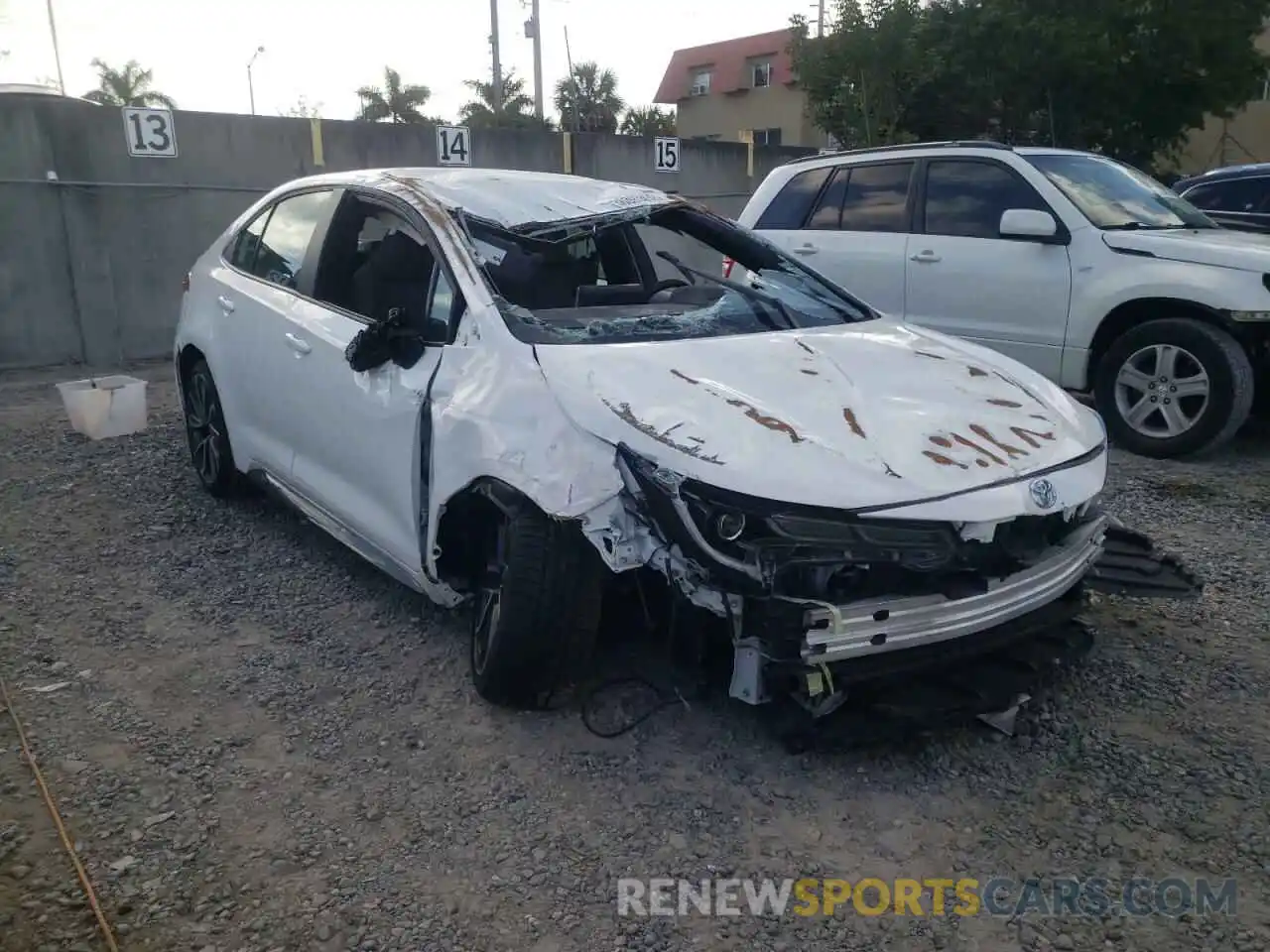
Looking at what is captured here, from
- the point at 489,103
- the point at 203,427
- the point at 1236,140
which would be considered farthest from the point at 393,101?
the point at 203,427

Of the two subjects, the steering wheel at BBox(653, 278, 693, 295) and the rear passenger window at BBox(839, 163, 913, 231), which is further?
the rear passenger window at BBox(839, 163, 913, 231)

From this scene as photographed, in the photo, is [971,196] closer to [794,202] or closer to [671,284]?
[794,202]

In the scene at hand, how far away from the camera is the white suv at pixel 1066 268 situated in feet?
18.9

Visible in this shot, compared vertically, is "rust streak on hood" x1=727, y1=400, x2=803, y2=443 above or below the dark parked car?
below

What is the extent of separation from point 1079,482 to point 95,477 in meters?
5.16

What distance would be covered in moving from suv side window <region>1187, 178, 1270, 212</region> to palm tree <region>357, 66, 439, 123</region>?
33.4 meters

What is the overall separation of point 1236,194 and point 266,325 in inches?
322

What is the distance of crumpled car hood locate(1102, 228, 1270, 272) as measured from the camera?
5.67 m

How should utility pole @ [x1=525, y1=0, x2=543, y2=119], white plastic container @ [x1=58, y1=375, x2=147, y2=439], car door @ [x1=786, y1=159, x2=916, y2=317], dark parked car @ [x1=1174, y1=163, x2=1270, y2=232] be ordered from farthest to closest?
utility pole @ [x1=525, y1=0, x2=543, y2=119] → dark parked car @ [x1=1174, y1=163, x2=1270, y2=232] → car door @ [x1=786, y1=159, x2=916, y2=317] → white plastic container @ [x1=58, y1=375, x2=147, y2=439]

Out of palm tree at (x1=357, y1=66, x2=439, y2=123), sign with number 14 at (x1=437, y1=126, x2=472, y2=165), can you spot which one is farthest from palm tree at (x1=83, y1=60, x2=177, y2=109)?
sign with number 14 at (x1=437, y1=126, x2=472, y2=165)

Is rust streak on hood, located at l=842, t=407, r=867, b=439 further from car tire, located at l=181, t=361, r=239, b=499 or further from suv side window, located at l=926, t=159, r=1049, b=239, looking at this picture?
suv side window, located at l=926, t=159, r=1049, b=239

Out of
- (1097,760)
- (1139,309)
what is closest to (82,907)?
(1097,760)

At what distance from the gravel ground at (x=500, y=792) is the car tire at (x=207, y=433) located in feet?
3.52

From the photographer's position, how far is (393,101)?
38.4 metres
